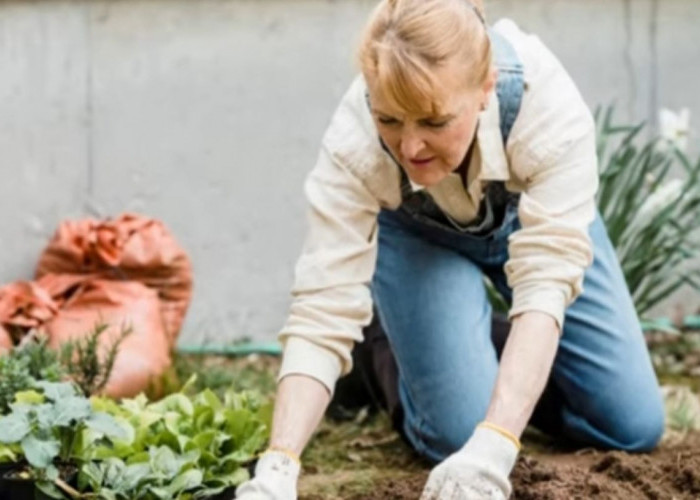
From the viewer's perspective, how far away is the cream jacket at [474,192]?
341cm

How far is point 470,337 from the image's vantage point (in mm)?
4043

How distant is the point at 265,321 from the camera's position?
544 cm

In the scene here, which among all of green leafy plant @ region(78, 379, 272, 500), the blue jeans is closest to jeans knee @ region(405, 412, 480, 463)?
the blue jeans

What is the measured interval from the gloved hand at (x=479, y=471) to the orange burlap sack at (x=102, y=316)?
1.57 meters

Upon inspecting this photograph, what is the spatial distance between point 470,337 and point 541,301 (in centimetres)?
71

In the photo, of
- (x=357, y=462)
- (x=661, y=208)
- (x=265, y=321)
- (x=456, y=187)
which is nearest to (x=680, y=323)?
(x=661, y=208)

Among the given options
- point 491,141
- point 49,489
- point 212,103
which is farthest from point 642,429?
point 212,103

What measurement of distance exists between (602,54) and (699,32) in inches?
12.8

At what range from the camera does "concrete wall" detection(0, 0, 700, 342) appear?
5.15 meters

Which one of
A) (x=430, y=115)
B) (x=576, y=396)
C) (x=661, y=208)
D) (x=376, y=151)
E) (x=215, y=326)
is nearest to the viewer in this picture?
(x=430, y=115)

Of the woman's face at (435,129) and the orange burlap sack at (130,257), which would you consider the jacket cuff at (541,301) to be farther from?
the orange burlap sack at (130,257)

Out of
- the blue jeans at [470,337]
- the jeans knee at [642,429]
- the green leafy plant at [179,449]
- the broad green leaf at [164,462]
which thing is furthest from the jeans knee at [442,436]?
the broad green leaf at [164,462]

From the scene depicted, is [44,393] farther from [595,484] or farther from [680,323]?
[680,323]

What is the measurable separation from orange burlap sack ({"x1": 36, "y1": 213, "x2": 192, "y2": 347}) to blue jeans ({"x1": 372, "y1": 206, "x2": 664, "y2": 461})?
105 centimetres
